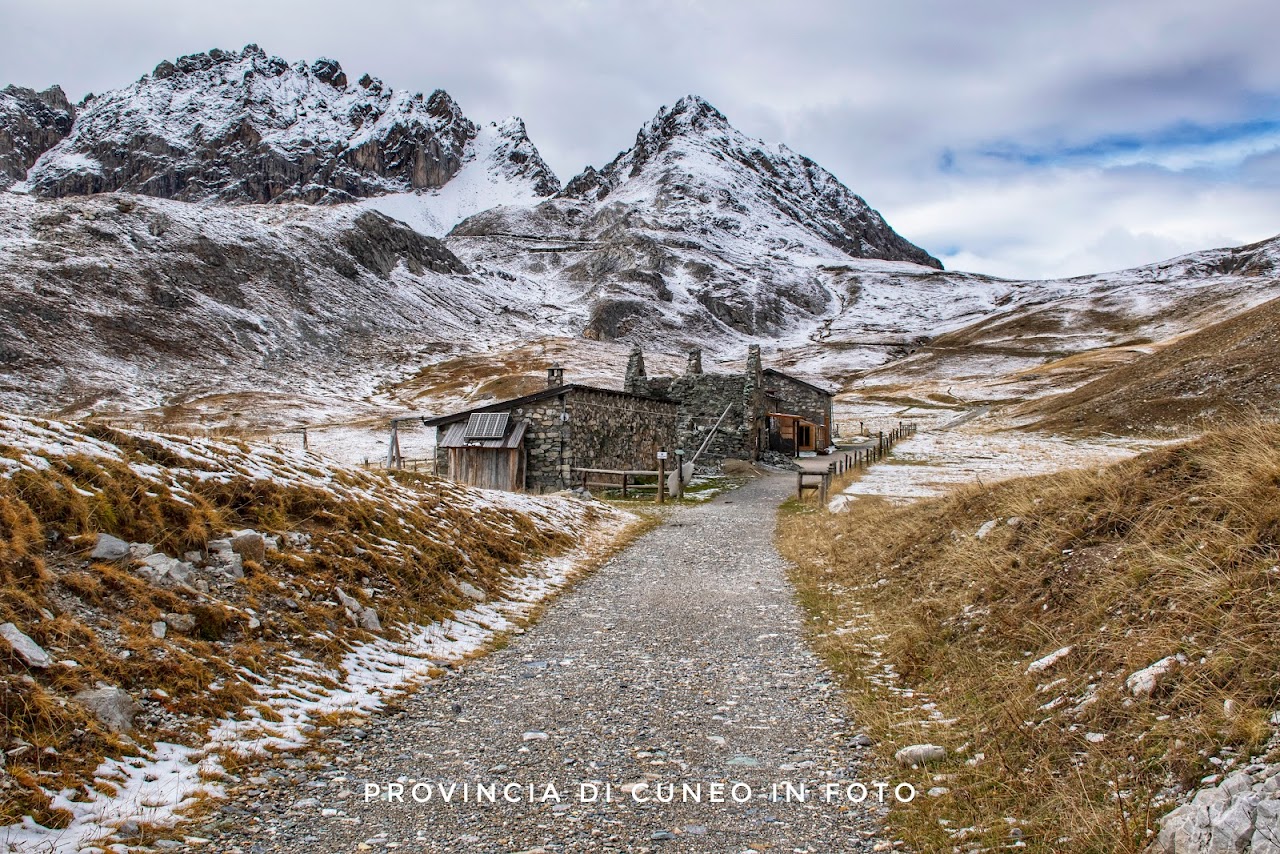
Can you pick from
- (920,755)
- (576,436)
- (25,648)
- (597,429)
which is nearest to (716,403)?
(597,429)

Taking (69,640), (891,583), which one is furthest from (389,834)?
(891,583)

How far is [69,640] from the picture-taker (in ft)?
18.7

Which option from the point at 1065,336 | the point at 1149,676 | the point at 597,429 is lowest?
the point at 1149,676

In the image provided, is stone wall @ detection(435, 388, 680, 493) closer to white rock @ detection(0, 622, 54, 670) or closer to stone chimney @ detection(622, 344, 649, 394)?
stone chimney @ detection(622, 344, 649, 394)

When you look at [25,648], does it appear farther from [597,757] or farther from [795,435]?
[795,435]


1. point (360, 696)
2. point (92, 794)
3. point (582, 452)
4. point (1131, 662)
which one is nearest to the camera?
point (92, 794)

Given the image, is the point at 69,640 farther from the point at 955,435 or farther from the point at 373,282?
the point at 373,282

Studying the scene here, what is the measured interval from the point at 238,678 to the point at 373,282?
16908 centimetres

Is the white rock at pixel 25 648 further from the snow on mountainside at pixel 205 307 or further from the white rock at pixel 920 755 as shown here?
the snow on mountainside at pixel 205 307

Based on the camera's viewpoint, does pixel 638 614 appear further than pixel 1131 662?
Yes

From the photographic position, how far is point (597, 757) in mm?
5895

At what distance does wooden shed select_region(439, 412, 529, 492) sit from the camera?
99.6 feet

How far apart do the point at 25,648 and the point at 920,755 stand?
6787 mm

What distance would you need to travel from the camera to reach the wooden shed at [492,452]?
3034 centimetres
